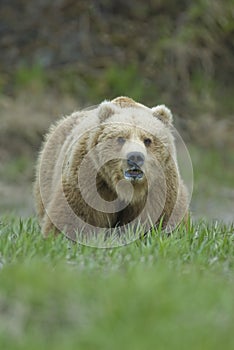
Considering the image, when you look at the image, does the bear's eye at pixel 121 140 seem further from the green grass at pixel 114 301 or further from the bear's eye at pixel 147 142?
the green grass at pixel 114 301

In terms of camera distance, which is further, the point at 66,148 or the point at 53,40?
the point at 53,40

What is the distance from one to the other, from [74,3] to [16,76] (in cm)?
177

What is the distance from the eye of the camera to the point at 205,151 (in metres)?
14.2

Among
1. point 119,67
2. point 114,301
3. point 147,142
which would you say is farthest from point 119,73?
point 114,301

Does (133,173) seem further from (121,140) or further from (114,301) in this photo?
(114,301)

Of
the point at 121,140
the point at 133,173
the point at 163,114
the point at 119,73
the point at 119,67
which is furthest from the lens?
the point at 119,67

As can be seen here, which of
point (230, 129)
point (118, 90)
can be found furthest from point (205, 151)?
point (118, 90)

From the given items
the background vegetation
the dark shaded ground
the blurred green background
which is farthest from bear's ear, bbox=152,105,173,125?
the blurred green background

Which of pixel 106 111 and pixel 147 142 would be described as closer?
pixel 147 142

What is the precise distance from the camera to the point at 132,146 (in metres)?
6.00

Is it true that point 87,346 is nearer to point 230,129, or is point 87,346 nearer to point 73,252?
point 73,252

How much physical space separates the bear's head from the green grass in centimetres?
95

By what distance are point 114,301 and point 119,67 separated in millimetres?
11173

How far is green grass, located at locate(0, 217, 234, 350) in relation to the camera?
11.7 ft
